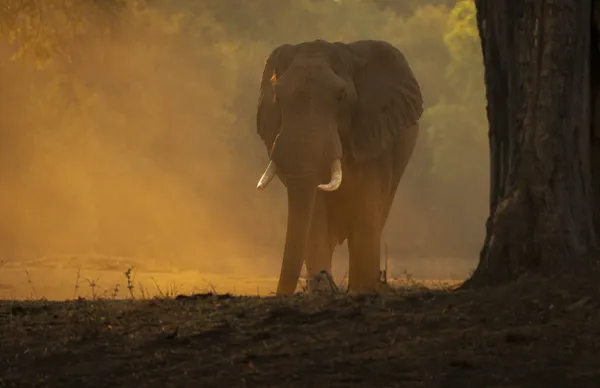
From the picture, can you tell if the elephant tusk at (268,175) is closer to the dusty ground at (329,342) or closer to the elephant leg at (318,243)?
the elephant leg at (318,243)

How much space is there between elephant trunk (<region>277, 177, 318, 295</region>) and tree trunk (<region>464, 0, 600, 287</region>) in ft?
11.7

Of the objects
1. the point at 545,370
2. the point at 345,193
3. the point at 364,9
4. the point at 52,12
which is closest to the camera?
the point at 545,370

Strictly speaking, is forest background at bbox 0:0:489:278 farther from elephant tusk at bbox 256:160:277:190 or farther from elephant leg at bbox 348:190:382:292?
elephant tusk at bbox 256:160:277:190

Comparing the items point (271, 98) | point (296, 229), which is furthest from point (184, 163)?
point (296, 229)

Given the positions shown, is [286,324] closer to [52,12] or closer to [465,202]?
[52,12]

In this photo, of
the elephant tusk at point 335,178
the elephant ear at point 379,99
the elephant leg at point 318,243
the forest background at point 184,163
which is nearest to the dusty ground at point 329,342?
the elephant tusk at point 335,178

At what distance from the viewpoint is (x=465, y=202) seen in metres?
47.5

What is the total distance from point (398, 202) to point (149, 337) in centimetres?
4100

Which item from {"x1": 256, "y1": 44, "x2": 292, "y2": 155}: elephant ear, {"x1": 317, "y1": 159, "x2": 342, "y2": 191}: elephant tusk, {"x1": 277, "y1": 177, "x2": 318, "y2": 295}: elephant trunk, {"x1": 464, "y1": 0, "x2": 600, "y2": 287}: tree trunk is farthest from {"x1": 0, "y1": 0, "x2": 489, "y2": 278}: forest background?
{"x1": 464, "y1": 0, "x2": 600, "y2": 287}: tree trunk

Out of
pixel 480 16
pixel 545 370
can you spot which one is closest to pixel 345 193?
pixel 480 16

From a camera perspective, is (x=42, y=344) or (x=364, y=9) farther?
(x=364, y=9)

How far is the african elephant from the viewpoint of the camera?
11266 mm

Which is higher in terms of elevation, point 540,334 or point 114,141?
point 114,141

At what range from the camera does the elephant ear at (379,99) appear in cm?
1205
